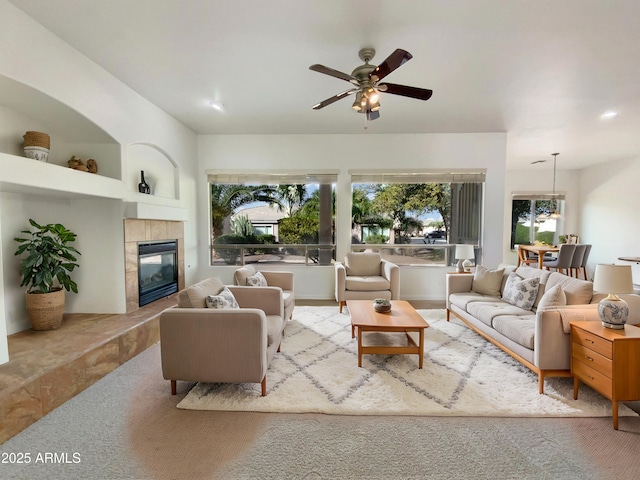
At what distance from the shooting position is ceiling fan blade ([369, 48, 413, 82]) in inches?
83.7

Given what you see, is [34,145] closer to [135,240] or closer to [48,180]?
[48,180]

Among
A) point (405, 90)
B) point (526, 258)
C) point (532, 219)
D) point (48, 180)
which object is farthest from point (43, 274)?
point (532, 219)

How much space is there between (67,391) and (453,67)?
4.49m

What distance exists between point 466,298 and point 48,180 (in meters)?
4.49

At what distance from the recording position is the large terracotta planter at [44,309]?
9.34 ft

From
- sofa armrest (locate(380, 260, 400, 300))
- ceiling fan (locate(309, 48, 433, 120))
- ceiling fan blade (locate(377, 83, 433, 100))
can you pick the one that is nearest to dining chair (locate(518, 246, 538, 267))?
sofa armrest (locate(380, 260, 400, 300))

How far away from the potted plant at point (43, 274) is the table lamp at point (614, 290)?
4.57 meters

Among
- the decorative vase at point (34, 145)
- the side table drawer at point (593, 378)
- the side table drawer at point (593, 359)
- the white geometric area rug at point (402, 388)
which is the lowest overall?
the white geometric area rug at point (402, 388)

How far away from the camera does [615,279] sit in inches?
80.7

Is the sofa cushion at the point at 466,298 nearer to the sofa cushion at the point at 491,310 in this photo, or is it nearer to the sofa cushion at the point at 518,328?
the sofa cushion at the point at 491,310

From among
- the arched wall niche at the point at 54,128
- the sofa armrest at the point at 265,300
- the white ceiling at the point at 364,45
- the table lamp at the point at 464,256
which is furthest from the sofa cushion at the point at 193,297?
the table lamp at the point at 464,256

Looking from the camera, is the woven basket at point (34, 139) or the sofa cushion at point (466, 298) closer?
the woven basket at point (34, 139)

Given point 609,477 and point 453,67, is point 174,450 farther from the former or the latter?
point 453,67

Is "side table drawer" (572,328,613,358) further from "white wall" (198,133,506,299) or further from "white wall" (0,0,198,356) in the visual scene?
"white wall" (0,0,198,356)
